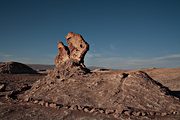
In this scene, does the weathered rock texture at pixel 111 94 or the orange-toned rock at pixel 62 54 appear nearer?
the weathered rock texture at pixel 111 94

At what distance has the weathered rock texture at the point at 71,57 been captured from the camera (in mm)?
17531

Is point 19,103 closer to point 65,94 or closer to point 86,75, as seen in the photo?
point 65,94

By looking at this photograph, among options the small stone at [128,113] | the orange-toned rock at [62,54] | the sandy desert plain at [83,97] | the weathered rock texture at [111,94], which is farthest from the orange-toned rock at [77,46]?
the small stone at [128,113]

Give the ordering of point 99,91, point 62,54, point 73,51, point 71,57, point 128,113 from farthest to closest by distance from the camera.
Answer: point 62,54 < point 71,57 < point 73,51 < point 99,91 < point 128,113

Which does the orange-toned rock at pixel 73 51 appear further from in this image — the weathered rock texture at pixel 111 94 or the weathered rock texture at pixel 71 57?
the weathered rock texture at pixel 111 94

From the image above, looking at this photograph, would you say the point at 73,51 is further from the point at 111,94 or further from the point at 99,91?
the point at 111,94

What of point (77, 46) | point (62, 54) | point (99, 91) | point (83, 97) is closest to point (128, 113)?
point (99, 91)

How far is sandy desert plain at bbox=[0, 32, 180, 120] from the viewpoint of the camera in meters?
12.4

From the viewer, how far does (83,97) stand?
14.8 meters

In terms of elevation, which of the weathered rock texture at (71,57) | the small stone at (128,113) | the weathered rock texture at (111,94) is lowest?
the small stone at (128,113)

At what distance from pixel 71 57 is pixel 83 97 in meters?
4.46

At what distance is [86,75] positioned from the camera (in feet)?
55.4

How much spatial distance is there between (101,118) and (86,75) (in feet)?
17.9

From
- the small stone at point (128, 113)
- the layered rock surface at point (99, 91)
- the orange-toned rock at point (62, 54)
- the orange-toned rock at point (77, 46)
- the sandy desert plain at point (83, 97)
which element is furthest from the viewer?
the orange-toned rock at point (62, 54)
